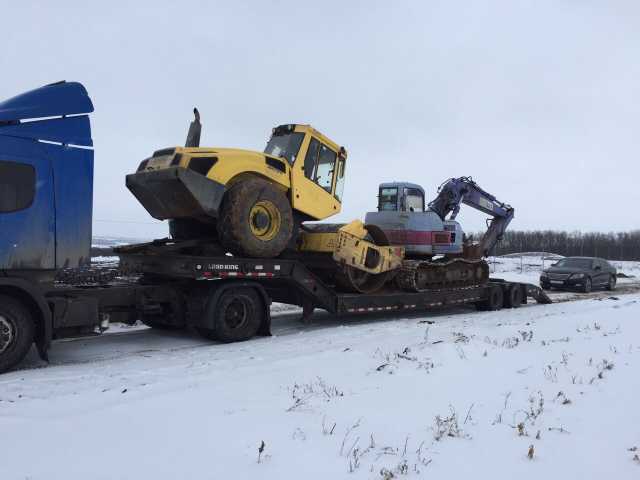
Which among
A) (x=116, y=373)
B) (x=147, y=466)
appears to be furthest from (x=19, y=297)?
(x=147, y=466)

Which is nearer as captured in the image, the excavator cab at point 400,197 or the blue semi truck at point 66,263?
the blue semi truck at point 66,263

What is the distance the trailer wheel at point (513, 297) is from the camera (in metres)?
15.7

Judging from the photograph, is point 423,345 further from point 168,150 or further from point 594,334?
point 168,150

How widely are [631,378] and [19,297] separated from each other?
7410mm

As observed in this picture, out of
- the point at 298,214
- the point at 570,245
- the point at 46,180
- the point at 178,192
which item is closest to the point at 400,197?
the point at 298,214

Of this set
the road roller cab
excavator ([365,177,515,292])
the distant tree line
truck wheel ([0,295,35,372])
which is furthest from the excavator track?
the distant tree line

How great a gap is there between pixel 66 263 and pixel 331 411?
4.34 meters

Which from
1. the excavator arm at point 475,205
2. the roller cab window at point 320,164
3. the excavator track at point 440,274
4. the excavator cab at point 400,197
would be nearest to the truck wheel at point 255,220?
the roller cab window at point 320,164

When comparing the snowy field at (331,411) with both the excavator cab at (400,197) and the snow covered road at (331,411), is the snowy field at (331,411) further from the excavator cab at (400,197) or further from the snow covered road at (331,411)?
the excavator cab at (400,197)

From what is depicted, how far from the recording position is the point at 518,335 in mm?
9336

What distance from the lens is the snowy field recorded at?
3871 mm

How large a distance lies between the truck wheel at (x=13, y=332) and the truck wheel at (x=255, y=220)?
3408 millimetres

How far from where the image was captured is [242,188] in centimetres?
922

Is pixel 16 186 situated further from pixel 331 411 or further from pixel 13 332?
pixel 331 411
